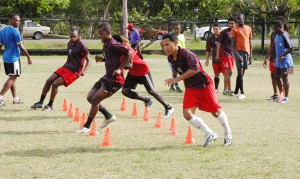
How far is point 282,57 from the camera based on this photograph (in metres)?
13.8

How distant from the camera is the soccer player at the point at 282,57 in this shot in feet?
45.0

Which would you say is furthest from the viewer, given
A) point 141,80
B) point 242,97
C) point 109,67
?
point 242,97

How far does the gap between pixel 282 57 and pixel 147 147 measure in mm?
6168

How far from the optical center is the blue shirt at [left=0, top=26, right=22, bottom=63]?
13.2 m

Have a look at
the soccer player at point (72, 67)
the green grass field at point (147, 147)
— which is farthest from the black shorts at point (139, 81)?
the soccer player at point (72, 67)

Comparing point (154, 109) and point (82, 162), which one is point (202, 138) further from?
point (154, 109)

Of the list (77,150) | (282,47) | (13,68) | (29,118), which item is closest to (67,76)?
(29,118)

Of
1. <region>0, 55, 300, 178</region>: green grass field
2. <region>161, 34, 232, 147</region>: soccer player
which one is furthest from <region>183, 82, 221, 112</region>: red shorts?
<region>0, 55, 300, 178</region>: green grass field

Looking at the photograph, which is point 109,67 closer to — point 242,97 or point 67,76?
point 67,76

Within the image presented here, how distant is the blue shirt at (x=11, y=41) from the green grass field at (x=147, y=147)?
1.09 meters

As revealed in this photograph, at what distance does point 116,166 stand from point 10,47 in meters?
6.71

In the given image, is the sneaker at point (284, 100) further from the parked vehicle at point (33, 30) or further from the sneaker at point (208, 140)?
the parked vehicle at point (33, 30)

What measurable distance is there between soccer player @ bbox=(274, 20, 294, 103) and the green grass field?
1.89 feet

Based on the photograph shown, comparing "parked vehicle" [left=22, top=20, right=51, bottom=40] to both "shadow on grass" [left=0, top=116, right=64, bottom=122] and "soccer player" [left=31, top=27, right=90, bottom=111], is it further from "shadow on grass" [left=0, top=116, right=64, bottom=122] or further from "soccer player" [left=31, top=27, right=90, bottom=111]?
"shadow on grass" [left=0, top=116, right=64, bottom=122]
